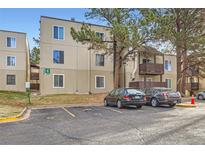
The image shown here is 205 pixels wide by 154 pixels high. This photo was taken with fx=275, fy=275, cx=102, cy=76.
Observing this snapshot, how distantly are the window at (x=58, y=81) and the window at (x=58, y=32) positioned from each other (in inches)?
166

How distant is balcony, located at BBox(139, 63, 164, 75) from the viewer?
36656 mm

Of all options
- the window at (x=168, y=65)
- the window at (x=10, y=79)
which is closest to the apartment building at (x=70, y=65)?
the window at (x=168, y=65)

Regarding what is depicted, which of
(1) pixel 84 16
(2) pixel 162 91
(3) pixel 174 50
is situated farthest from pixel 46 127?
(3) pixel 174 50

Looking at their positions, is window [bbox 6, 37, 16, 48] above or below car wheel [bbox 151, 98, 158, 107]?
above

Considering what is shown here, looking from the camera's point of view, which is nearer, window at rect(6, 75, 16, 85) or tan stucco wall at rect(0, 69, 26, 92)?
tan stucco wall at rect(0, 69, 26, 92)

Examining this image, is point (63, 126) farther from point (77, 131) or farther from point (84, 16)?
point (84, 16)

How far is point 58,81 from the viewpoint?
3059 centimetres

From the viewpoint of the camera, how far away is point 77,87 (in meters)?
31.7

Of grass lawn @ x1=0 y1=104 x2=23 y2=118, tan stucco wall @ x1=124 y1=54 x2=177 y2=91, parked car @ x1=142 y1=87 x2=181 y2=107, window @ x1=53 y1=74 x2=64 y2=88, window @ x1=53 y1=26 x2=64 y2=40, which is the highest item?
window @ x1=53 y1=26 x2=64 y2=40

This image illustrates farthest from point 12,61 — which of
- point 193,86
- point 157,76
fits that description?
point 193,86

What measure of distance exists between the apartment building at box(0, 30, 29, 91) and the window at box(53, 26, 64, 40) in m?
10.7

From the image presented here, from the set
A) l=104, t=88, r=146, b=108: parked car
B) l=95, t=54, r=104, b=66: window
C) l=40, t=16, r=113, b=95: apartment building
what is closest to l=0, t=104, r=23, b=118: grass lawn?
l=104, t=88, r=146, b=108: parked car

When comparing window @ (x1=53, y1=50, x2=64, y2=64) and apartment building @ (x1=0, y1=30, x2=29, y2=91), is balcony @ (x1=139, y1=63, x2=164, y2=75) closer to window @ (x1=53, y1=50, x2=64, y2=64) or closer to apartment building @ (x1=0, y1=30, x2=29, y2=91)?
window @ (x1=53, y1=50, x2=64, y2=64)

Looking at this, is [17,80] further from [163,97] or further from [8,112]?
[163,97]
